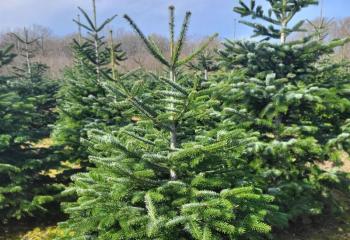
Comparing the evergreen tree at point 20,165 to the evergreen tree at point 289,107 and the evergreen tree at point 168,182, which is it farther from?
the evergreen tree at point 289,107

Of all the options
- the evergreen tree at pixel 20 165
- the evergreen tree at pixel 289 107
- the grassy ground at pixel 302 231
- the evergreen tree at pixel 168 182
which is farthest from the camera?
the evergreen tree at pixel 20 165

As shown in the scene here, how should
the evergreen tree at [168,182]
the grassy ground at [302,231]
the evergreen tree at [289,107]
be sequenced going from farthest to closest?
the grassy ground at [302,231]
the evergreen tree at [289,107]
the evergreen tree at [168,182]

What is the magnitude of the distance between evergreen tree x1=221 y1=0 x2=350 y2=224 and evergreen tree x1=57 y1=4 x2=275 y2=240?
75.9 inches

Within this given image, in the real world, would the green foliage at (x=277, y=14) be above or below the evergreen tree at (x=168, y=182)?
above

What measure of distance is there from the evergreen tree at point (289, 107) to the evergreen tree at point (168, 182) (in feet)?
6.32

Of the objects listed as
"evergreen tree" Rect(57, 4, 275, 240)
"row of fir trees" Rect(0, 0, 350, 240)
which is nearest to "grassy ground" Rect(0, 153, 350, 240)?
"row of fir trees" Rect(0, 0, 350, 240)

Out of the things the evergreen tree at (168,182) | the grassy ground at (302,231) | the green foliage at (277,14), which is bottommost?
the grassy ground at (302,231)

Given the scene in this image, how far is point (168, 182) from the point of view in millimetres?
4723

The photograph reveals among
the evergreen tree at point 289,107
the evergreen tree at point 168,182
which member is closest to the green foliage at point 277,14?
the evergreen tree at point 289,107

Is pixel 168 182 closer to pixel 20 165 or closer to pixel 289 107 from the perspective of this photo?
pixel 289 107

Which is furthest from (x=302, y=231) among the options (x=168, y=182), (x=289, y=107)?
(x=168, y=182)

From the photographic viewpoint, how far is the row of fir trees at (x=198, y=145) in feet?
15.3

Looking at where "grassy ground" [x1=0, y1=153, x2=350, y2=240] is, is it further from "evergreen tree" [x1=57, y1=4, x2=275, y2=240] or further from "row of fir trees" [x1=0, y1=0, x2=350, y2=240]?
"evergreen tree" [x1=57, y1=4, x2=275, y2=240]

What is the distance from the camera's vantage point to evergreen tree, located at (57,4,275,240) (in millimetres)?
4500
